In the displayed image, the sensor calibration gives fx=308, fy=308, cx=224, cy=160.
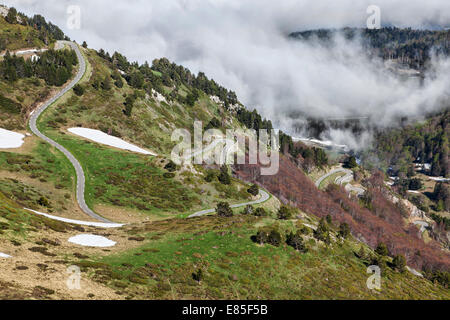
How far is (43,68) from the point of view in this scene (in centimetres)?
15825

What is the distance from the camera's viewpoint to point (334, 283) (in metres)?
52.3

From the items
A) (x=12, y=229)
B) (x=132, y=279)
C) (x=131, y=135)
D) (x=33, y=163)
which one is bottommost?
(x=132, y=279)

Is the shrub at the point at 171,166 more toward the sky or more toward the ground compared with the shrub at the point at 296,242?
more toward the sky

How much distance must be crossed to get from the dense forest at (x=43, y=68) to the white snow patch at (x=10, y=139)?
51558 millimetres

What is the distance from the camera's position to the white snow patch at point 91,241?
50375 millimetres

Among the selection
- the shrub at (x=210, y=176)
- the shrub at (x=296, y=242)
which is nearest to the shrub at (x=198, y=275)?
the shrub at (x=296, y=242)

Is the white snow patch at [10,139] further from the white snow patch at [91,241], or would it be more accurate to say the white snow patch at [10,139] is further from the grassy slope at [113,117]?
the white snow patch at [91,241]

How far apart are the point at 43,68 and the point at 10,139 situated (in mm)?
74206

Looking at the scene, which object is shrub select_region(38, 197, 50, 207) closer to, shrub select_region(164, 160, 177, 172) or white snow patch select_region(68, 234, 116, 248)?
white snow patch select_region(68, 234, 116, 248)

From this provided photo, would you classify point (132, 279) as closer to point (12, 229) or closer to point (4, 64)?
point (12, 229)

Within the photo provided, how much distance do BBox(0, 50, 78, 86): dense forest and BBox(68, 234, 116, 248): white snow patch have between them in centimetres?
12465

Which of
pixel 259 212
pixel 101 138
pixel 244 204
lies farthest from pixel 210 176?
pixel 101 138

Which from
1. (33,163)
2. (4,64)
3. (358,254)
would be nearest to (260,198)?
(358,254)

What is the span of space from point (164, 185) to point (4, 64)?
106932 mm
